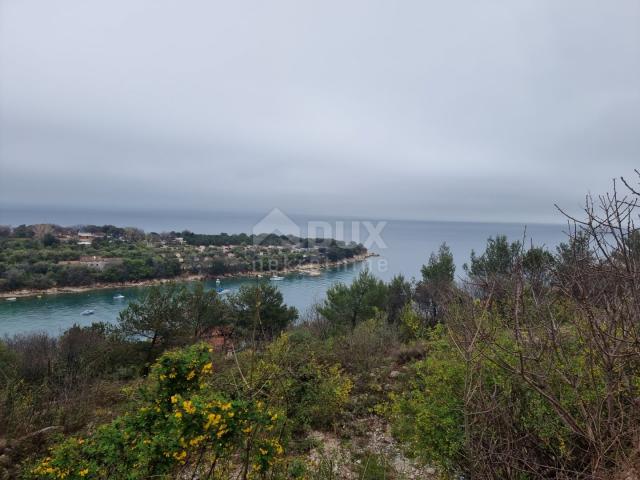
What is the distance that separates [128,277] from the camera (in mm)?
31938

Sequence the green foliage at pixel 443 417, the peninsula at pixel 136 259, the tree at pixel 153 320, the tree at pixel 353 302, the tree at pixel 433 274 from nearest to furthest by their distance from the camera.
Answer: the green foliage at pixel 443 417 < the tree at pixel 153 320 < the tree at pixel 353 302 < the tree at pixel 433 274 < the peninsula at pixel 136 259

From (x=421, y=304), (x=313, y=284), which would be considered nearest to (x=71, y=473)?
(x=421, y=304)

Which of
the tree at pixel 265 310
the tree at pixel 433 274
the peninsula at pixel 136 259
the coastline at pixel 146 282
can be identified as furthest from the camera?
the peninsula at pixel 136 259

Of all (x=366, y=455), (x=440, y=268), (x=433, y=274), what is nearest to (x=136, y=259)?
(x=433, y=274)

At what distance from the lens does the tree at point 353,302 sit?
45.2 ft


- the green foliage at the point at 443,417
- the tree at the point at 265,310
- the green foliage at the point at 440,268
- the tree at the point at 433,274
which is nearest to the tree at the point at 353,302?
the tree at the point at 265,310

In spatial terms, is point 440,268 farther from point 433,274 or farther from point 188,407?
point 188,407

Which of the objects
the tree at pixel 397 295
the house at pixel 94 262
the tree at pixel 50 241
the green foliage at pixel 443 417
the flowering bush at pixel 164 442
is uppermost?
the flowering bush at pixel 164 442

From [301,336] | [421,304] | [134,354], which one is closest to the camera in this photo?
[301,336]

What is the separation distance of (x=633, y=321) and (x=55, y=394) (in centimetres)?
803

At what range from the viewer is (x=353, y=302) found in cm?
1398

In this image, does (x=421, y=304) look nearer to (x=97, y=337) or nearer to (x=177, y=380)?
(x=97, y=337)

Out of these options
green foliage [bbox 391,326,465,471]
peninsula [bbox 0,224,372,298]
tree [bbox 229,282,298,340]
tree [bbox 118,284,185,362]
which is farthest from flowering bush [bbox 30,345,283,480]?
peninsula [bbox 0,224,372,298]

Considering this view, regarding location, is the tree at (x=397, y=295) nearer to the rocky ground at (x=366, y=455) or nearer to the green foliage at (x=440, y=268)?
the green foliage at (x=440, y=268)
